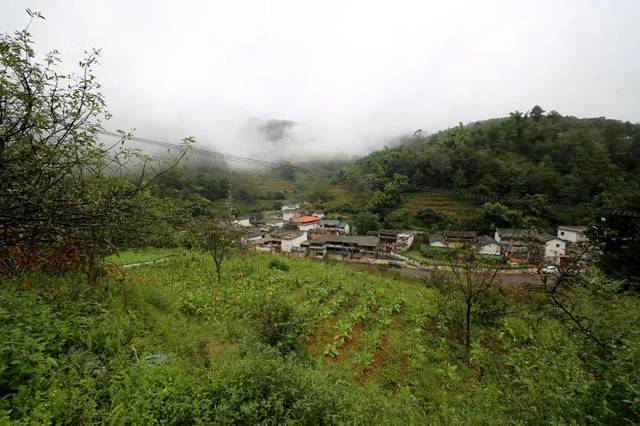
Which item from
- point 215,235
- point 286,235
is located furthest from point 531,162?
point 215,235

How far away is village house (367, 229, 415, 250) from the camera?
41312 millimetres

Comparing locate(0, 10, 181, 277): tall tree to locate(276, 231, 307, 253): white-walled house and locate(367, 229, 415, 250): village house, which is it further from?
locate(367, 229, 415, 250): village house

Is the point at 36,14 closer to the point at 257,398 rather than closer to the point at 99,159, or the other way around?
the point at 99,159

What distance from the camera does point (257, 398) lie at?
3504mm

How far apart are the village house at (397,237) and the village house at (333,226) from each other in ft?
19.7

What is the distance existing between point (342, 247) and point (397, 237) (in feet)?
32.2

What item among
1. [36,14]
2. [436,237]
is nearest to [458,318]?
[36,14]

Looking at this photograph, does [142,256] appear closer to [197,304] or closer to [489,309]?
[197,304]

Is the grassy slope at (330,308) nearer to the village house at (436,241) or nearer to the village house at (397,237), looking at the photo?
the village house at (397,237)

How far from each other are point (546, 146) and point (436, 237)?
35241 mm

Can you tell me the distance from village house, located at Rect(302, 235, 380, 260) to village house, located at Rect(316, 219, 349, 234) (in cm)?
1006

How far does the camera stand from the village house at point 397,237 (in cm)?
4131

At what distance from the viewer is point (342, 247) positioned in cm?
3934

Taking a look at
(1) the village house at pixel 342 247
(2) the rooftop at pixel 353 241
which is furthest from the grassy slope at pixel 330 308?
(2) the rooftop at pixel 353 241
